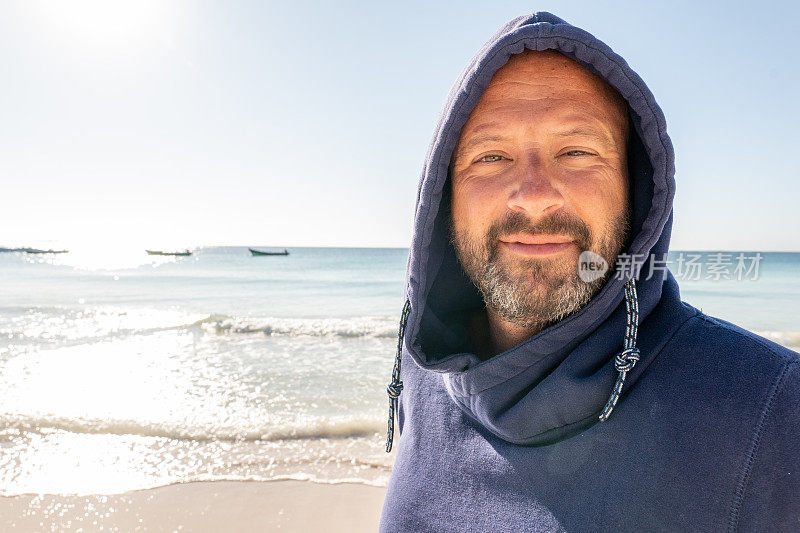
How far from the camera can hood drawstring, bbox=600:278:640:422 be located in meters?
1.07

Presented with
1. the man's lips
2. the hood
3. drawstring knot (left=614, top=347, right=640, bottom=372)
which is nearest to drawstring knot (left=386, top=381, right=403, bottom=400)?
the hood

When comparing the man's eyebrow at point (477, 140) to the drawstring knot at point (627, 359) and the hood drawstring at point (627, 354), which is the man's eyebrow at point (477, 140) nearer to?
the hood drawstring at point (627, 354)

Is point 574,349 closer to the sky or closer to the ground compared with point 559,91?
A: closer to the ground

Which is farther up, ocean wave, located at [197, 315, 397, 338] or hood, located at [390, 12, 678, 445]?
hood, located at [390, 12, 678, 445]

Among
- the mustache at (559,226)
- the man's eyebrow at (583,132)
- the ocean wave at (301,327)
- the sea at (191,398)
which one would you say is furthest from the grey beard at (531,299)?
the ocean wave at (301,327)

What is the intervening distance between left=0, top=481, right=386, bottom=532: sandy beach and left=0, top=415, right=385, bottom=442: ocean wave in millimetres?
921

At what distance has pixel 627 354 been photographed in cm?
107

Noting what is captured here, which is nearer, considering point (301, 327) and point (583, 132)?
point (583, 132)

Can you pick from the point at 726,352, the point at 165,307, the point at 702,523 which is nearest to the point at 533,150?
the point at 726,352

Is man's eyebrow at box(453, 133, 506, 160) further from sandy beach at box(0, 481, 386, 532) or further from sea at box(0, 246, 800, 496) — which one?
sandy beach at box(0, 481, 386, 532)

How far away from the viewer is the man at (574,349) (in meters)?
0.96

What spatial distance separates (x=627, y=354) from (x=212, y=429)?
4566mm

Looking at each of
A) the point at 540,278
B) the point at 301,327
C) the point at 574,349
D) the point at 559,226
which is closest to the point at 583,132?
the point at 559,226

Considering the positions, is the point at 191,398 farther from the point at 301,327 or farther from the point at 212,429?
the point at 301,327
